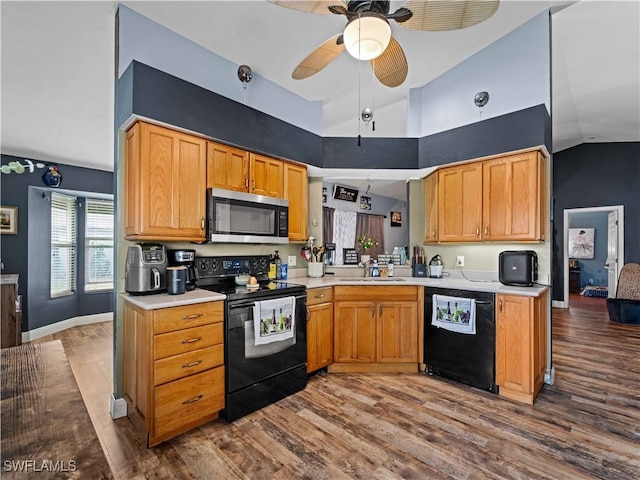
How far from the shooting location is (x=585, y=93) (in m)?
4.24

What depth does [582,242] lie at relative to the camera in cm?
873

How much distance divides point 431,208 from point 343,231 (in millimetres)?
1085

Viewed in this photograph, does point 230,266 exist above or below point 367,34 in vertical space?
below

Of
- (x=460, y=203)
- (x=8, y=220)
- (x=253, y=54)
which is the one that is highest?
(x=253, y=54)

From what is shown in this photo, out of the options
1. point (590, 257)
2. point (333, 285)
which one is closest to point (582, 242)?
point (590, 257)

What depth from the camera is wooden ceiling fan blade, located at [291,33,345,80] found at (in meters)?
2.06

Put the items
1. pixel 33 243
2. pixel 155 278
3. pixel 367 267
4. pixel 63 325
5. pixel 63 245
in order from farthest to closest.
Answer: pixel 63 245, pixel 63 325, pixel 33 243, pixel 367 267, pixel 155 278

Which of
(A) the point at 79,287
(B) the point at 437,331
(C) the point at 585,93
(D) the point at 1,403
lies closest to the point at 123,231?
(D) the point at 1,403

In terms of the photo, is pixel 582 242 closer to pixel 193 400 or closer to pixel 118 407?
pixel 193 400

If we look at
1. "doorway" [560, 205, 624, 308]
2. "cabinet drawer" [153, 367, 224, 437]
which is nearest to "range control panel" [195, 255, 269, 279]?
"cabinet drawer" [153, 367, 224, 437]

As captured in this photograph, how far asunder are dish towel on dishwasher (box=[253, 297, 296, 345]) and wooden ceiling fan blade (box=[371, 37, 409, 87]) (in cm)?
183

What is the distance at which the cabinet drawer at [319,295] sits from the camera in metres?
2.94

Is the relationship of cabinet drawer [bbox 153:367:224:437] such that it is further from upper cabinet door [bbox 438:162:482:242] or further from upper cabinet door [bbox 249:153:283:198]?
upper cabinet door [bbox 438:162:482:242]

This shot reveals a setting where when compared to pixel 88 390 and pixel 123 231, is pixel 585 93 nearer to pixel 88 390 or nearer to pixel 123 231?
pixel 123 231
